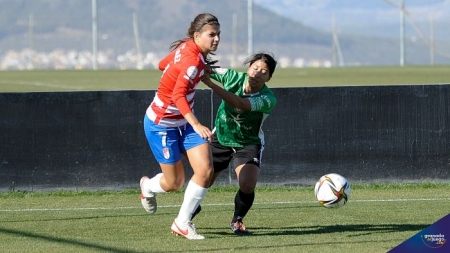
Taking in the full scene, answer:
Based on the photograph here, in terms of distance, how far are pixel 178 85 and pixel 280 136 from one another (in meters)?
5.40

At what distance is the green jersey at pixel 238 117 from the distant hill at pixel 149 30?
6601 centimetres

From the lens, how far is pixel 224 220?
36.2 feet

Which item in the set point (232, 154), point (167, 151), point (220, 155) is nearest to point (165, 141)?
point (167, 151)

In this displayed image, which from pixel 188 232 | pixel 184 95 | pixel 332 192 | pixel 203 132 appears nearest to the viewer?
pixel 203 132

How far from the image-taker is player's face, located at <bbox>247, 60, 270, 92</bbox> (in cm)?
990

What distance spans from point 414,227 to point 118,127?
16.8 ft

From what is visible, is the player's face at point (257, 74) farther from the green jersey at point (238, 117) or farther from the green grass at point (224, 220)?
the green grass at point (224, 220)

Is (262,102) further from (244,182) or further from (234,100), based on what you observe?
(244,182)

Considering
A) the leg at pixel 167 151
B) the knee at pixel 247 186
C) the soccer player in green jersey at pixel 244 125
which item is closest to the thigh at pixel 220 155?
the soccer player in green jersey at pixel 244 125

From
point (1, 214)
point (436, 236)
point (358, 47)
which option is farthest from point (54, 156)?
point (358, 47)

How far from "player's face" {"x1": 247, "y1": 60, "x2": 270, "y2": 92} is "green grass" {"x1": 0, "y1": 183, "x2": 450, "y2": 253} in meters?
1.43

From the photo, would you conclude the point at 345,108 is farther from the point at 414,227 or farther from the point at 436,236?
the point at 436,236

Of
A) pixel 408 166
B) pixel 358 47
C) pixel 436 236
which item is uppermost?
pixel 436 236

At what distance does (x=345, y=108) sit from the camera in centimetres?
1450
